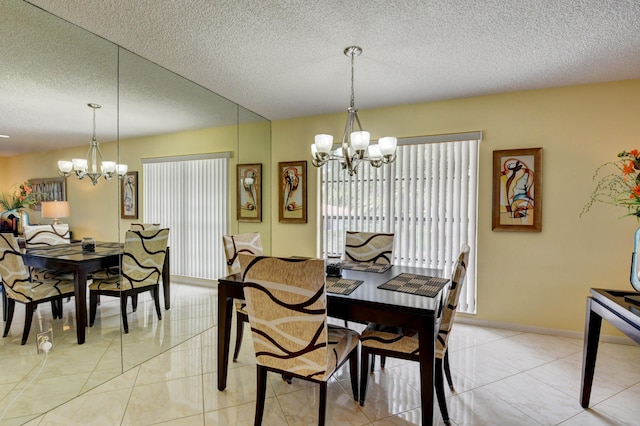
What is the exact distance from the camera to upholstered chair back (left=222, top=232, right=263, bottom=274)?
2.57 meters

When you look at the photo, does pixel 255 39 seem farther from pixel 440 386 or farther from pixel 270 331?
pixel 440 386

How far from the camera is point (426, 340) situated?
1.61m

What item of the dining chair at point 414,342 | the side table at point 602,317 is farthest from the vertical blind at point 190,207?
the side table at point 602,317

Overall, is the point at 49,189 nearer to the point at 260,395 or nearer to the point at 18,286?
the point at 18,286

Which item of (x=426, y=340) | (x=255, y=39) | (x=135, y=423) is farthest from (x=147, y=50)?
(x=426, y=340)

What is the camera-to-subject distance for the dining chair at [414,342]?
181cm

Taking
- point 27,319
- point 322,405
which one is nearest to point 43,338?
point 27,319

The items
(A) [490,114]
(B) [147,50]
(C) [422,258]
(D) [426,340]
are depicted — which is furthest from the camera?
(C) [422,258]

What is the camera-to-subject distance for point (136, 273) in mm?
2635

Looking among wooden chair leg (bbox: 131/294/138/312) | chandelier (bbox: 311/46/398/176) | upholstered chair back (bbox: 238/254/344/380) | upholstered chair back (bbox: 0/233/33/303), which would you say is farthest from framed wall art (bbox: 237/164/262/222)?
upholstered chair back (bbox: 238/254/344/380)

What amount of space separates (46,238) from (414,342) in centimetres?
252

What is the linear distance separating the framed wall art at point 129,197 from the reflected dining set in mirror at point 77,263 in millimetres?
244

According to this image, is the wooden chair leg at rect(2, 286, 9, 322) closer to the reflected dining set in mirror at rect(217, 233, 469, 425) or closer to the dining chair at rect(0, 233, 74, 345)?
the dining chair at rect(0, 233, 74, 345)

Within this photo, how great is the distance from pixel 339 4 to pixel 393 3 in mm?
317
